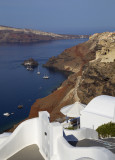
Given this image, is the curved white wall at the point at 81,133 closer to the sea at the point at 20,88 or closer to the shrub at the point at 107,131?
the shrub at the point at 107,131

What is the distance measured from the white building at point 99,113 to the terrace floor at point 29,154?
4.44 metres

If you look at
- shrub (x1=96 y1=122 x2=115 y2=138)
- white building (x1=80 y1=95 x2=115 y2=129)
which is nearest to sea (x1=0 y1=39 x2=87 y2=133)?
white building (x1=80 y1=95 x2=115 y2=129)

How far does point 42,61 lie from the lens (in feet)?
275

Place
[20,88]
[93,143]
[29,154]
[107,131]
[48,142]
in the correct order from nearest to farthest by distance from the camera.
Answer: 1. [48,142]
2. [29,154]
3. [93,143]
4. [107,131]
5. [20,88]

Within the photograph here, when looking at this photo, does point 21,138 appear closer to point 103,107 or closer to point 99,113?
point 99,113

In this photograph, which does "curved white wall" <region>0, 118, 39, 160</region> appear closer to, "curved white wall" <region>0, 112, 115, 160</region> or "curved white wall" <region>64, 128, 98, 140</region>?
"curved white wall" <region>0, 112, 115, 160</region>

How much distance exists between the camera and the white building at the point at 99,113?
13.0 meters

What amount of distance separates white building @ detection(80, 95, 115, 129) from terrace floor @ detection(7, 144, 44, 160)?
4.44 metres

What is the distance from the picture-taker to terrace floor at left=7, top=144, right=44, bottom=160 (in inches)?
357

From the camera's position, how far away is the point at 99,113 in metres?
13.4

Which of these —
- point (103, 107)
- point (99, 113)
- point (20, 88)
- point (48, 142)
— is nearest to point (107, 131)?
point (99, 113)

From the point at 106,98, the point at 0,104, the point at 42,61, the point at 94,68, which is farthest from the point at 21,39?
the point at 106,98

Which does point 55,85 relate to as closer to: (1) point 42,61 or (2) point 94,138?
(1) point 42,61

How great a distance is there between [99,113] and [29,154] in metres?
5.26
